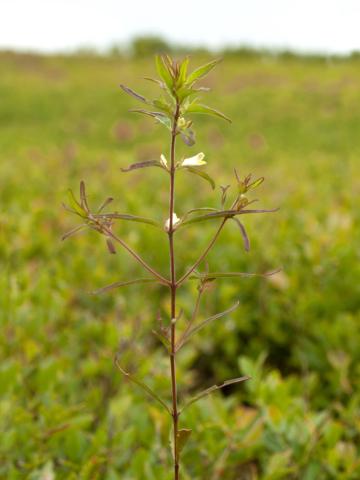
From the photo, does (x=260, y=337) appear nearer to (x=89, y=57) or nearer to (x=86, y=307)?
(x=86, y=307)

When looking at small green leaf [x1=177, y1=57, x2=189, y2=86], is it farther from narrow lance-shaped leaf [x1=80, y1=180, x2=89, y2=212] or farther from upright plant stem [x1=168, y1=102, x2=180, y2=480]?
narrow lance-shaped leaf [x1=80, y1=180, x2=89, y2=212]

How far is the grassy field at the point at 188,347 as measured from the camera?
160cm

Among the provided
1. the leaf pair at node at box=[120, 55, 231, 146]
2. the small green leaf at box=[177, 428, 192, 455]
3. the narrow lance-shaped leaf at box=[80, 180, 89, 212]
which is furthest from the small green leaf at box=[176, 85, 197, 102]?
the small green leaf at box=[177, 428, 192, 455]

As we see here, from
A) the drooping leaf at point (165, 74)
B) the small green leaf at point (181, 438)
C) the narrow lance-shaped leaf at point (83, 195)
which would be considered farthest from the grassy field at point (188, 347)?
the small green leaf at point (181, 438)

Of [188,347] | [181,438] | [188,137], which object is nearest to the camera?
[188,137]

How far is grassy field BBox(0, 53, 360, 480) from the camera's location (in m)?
1.60

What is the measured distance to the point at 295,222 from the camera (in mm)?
3449

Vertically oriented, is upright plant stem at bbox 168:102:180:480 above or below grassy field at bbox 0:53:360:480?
above

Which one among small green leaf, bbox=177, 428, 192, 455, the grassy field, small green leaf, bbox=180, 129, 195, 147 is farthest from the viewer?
the grassy field

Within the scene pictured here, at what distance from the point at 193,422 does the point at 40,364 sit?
49 cm

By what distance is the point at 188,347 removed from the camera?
2617 mm

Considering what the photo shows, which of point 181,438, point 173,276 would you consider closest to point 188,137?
point 173,276

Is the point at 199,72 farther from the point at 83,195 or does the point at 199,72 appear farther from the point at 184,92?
the point at 83,195

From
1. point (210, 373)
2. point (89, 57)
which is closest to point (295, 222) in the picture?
point (210, 373)
